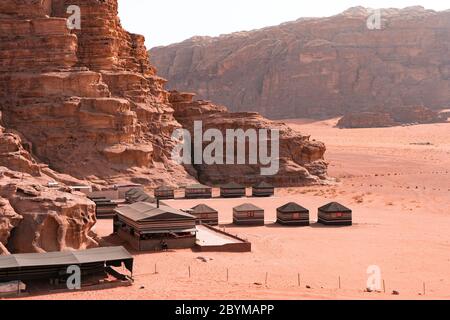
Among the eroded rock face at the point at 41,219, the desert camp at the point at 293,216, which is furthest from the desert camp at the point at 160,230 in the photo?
the desert camp at the point at 293,216

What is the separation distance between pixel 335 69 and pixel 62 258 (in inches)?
4919

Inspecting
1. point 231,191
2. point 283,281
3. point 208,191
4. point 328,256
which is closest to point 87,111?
point 208,191

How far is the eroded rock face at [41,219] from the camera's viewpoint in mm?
21406

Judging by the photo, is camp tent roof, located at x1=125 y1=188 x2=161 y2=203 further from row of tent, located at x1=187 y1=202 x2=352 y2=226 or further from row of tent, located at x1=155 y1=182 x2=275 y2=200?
row of tent, located at x1=187 y1=202 x2=352 y2=226

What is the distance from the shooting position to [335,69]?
137125mm

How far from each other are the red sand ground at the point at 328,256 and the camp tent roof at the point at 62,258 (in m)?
1.18

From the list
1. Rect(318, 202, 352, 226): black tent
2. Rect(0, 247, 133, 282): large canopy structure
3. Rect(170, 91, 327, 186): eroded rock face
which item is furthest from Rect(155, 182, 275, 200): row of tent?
Rect(0, 247, 133, 282): large canopy structure

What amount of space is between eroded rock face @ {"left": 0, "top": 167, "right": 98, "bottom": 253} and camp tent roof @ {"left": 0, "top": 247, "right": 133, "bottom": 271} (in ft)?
7.86

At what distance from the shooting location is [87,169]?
4381 cm

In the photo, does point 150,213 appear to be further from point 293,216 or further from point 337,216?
point 337,216
